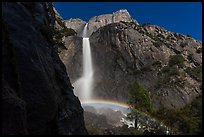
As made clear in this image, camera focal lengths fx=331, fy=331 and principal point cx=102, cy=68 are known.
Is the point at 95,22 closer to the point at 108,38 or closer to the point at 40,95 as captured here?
the point at 108,38

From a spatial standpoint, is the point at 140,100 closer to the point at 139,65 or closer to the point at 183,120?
the point at 183,120

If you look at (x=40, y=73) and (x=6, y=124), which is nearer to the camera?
(x=6, y=124)

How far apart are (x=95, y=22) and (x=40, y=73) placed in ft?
505

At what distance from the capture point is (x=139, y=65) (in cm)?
9138

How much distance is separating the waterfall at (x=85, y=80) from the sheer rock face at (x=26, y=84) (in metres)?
57.2

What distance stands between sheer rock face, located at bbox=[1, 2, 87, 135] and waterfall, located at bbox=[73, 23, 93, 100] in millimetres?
57173

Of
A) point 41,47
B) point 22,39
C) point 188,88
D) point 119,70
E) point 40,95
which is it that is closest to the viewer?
point 40,95

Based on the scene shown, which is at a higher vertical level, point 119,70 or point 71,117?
point 119,70

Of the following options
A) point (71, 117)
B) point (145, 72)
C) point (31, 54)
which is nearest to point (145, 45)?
point (145, 72)

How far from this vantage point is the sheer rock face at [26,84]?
21.7m

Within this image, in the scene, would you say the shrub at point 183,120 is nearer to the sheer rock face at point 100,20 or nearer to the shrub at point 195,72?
the shrub at point 195,72

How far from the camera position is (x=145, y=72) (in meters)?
89.6

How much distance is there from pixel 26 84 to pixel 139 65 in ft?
219

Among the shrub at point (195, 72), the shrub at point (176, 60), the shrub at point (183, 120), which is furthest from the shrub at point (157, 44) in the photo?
the shrub at point (183, 120)
